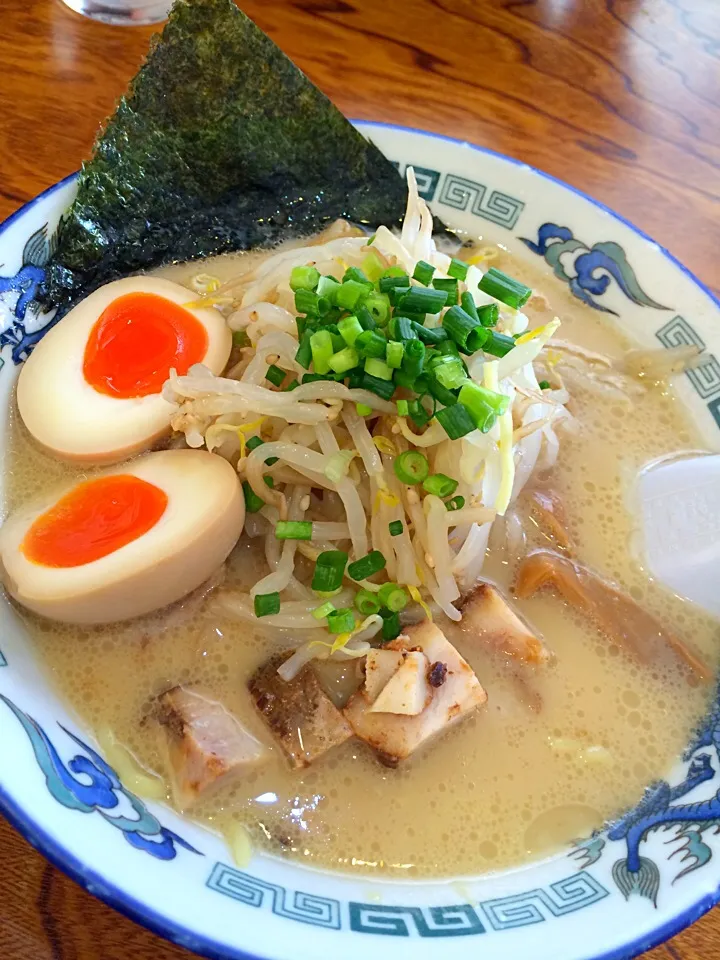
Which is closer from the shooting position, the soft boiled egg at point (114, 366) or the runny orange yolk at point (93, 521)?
the runny orange yolk at point (93, 521)

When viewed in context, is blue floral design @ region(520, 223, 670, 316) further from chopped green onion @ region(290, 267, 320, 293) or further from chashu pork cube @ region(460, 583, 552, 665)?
chashu pork cube @ region(460, 583, 552, 665)

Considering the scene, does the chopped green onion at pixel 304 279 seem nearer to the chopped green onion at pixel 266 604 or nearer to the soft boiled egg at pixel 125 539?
the soft boiled egg at pixel 125 539

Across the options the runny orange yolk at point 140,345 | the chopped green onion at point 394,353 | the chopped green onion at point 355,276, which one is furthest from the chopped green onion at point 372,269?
the runny orange yolk at point 140,345

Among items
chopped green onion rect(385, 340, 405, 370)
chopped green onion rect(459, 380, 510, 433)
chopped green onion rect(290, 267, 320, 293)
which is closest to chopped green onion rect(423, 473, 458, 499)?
chopped green onion rect(459, 380, 510, 433)

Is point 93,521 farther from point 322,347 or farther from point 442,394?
point 442,394

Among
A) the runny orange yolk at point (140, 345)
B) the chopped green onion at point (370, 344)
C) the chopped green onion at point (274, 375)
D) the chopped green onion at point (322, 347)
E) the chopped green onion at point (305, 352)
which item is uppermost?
the chopped green onion at point (370, 344)
